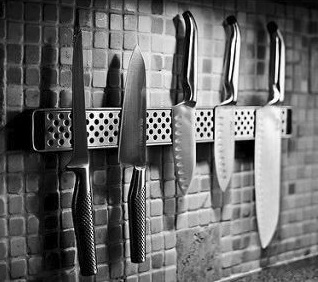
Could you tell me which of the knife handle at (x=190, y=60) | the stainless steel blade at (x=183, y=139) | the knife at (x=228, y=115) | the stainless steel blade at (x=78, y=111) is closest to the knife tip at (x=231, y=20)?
the knife at (x=228, y=115)

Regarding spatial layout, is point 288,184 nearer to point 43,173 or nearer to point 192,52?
point 192,52

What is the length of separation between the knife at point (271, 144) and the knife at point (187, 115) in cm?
21

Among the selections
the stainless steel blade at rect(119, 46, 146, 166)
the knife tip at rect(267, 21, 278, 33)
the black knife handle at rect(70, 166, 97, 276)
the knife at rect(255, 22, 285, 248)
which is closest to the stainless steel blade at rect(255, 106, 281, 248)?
the knife at rect(255, 22, 285, 248)

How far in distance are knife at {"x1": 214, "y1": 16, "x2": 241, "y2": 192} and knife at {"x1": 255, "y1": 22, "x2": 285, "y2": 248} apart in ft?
0.31

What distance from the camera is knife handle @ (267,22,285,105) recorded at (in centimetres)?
135

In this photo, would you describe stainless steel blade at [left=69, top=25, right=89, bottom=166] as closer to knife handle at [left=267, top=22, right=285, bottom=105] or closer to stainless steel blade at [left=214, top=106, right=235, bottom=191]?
stainless steel blade at [left=214, top=106, right=235, bottom=191]

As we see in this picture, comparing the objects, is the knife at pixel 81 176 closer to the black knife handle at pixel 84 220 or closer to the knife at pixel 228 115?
the black knife handle at pixel 84 220

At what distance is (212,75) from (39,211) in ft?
1.68

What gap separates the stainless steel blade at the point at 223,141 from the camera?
1.24 meters

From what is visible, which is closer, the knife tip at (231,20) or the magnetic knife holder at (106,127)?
the magnetic knife holder at (106,127)

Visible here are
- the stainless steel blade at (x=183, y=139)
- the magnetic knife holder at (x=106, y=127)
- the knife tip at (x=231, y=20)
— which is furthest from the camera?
the knife tip at (x=231, y=20)

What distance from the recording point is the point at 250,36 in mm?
1356

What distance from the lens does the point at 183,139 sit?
46.3 inches

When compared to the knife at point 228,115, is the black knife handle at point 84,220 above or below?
below
